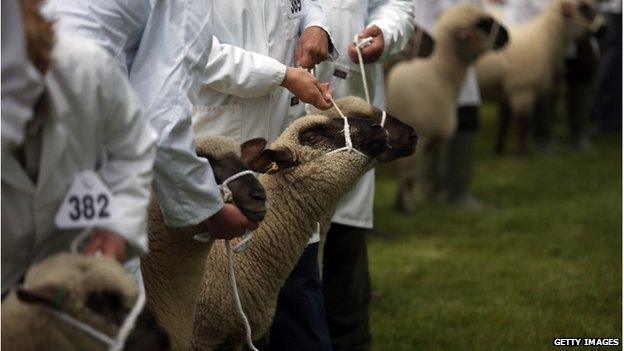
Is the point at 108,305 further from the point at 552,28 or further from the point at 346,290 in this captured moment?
the point at 552,28

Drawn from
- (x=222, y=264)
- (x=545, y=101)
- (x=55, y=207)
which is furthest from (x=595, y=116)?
(x=55, y=207)

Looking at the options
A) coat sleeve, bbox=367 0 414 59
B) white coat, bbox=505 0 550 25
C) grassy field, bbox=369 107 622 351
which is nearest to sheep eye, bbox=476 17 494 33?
grassy field, bbox=369 107 622 351

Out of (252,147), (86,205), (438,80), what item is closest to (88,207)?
(86,205)

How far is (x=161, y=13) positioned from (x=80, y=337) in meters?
1.04

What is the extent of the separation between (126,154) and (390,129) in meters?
2.03

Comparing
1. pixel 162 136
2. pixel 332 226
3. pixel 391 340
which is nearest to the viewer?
pixel 162 136

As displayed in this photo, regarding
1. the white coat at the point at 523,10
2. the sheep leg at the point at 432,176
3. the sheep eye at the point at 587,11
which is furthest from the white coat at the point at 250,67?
the white coat at the point at 523,10

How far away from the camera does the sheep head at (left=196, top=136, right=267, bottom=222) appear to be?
3.55m

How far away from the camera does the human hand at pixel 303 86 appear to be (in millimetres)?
4062

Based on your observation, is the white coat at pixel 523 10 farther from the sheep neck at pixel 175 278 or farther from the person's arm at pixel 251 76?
the sheep neck at pixel 175 278

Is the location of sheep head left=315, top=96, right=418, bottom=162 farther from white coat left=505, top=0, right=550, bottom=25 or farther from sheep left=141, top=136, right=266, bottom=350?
white coat left=505, top=0, right=550, bottom=25

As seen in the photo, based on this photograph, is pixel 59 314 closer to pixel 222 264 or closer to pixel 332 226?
pixel 222 264

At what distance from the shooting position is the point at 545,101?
1255cm

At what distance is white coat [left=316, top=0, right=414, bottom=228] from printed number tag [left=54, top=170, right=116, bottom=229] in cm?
218
